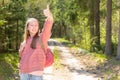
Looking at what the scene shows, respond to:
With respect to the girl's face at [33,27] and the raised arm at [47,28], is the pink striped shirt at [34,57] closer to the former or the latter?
the raised arm at [47,28]

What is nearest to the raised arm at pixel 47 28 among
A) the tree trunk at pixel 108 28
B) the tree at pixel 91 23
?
the tree trunk at pixel 108 28

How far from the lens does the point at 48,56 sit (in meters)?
6.09

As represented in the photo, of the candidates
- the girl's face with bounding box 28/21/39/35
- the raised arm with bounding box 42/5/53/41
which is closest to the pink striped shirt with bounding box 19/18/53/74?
the raised arm with bounding box 42/5/53/41

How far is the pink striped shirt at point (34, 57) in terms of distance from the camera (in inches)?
233

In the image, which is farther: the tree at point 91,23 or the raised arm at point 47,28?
the tree at point 91,23

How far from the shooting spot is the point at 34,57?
19.4 feet

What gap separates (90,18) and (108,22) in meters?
11.4

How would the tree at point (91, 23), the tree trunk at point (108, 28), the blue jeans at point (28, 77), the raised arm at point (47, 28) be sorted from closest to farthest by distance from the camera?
the blue jeans at point (28, 77) → the raised arm at point (47, 28) → the tree trunk at point (108, 28) → the tree at point (91, 23)

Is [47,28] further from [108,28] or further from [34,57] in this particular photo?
[108,28]

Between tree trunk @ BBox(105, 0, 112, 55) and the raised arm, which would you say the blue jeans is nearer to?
the raised arm

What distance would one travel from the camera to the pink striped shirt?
5906 mm

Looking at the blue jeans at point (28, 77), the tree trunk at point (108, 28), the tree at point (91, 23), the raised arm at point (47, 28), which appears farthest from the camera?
the tree at point (91, 23)

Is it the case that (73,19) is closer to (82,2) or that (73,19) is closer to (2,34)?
(82,2)

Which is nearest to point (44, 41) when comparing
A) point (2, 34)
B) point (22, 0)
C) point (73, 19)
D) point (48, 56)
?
point (48, 56)
